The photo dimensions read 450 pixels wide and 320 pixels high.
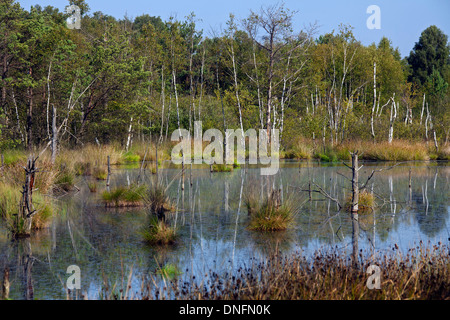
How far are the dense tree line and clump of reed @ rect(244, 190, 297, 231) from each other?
826 centimetres

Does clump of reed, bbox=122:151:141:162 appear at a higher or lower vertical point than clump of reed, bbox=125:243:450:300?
higher

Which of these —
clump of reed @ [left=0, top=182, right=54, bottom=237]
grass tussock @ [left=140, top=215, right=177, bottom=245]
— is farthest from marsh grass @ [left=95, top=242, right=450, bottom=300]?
clump of reed @ [left=0, top=182, right=54, bottom=237]

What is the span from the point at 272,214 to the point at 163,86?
28.3 m

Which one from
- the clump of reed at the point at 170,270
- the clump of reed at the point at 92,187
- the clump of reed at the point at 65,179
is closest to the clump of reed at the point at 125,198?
the clump of reed at the point at 92,187

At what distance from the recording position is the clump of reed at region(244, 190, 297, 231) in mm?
10930

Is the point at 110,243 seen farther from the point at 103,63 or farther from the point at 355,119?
the point at 355,119

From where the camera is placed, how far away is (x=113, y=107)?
106 ft

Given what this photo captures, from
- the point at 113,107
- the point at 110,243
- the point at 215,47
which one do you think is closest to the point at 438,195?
the point at 110,243

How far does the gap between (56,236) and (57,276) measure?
3.04 meters

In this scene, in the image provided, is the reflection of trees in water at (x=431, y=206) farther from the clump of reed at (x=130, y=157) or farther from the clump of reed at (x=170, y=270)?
the clump of reed at (x=130, y=157)

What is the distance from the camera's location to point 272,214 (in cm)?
1103

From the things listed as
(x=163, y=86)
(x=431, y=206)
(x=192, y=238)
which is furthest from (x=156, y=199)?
(x=163, y=86)

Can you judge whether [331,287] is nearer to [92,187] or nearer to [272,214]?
[272,214]

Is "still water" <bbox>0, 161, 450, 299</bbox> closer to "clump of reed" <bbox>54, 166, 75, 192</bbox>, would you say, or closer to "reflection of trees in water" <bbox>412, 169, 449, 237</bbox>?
"reflection of trees in water" <bbox>412, 169, 449, 237</bbox>
